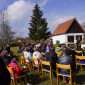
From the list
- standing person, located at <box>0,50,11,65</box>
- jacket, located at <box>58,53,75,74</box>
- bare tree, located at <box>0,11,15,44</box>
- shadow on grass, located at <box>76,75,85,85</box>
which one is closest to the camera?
jacket, located at <box>58,53,75,74</box>

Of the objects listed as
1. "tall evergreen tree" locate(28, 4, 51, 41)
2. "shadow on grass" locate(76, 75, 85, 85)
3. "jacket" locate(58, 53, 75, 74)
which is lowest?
"shadow on grass" locate(76, 75, 85, 85)

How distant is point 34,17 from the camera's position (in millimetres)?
34062

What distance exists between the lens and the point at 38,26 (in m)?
34.3

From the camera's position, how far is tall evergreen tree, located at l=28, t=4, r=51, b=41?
32.9 meters

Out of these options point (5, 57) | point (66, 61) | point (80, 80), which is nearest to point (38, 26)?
point (5, 57)

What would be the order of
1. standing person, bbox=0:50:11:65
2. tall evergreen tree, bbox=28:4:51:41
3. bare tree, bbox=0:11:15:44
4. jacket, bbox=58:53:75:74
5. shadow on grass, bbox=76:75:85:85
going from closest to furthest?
jacket, bbox=58:53:75:74
shadow on grass, bbox=76:75:85:85
standing person, bbox=0:50:11:65
bare tree, bbox=0:11:15:44
tall evergreen tree, bbox=28:4:51:41

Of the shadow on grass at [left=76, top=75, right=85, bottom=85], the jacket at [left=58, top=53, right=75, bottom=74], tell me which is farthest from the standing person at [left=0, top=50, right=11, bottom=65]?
the shadow on grass at [left=76, top=75, right=85, bottom=85]

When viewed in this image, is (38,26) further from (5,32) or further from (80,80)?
(80,80)

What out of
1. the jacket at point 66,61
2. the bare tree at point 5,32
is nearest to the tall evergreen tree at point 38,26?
the bare tree at point 5,32

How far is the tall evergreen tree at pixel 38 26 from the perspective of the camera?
32.9 meters

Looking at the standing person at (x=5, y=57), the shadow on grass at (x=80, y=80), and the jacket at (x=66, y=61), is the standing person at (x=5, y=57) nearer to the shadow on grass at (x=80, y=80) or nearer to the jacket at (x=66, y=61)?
the jacket at (x=66, y=61)

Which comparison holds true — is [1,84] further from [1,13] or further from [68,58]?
[1,13]

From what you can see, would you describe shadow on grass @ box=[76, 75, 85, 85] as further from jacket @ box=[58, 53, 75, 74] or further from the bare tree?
the bare tree

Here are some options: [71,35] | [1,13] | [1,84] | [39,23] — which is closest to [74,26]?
[71,35]
